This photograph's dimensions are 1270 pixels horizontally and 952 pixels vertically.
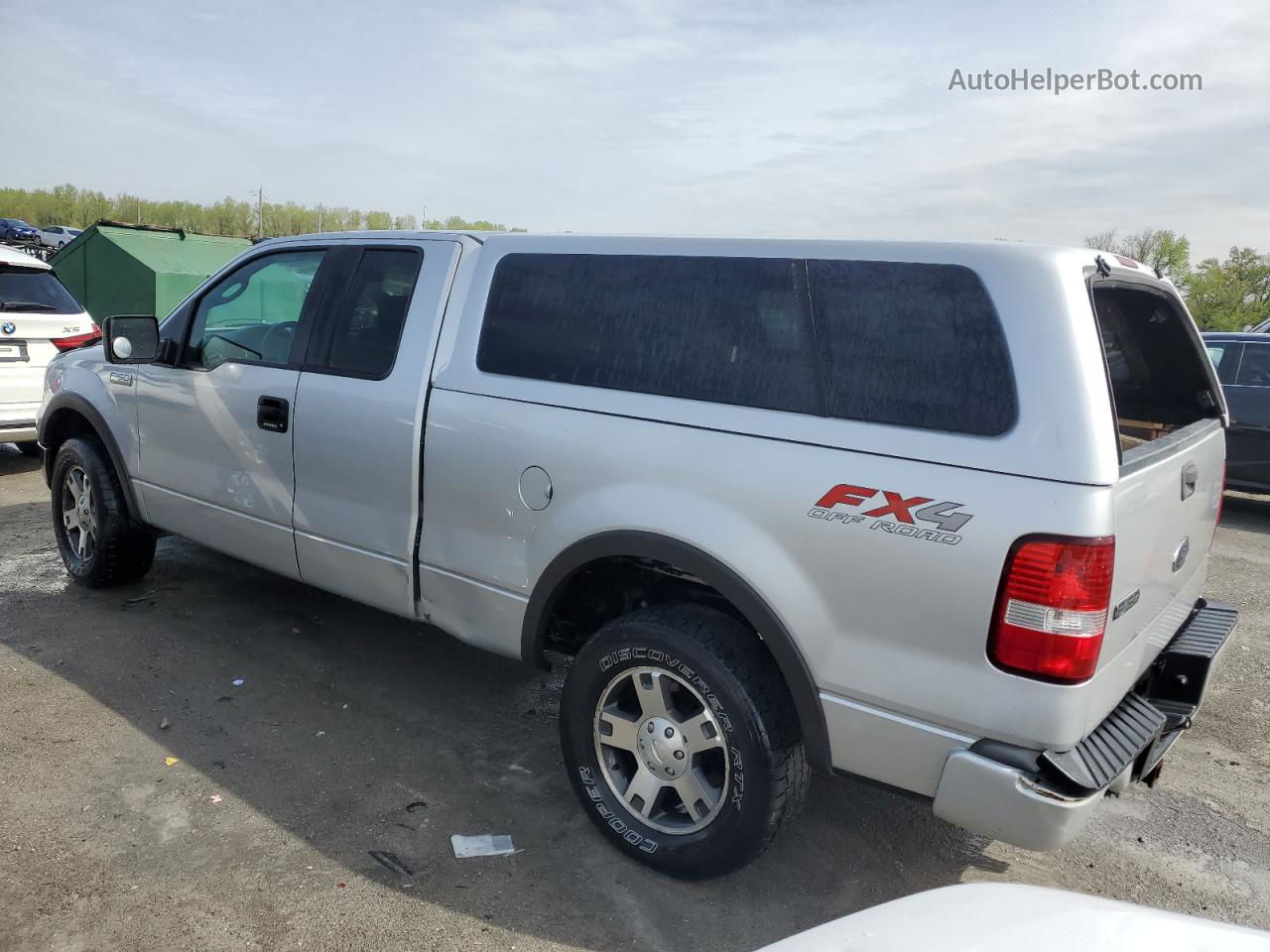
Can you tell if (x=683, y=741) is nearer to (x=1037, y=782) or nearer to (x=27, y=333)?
(x=1037, y=782)

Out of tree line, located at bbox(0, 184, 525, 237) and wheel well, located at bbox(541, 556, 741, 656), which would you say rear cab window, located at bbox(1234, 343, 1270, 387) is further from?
tree line, located at bbox(0, 184, 525, 237)

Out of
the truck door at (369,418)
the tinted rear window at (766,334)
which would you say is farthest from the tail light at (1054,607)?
the truck door at (369,418)

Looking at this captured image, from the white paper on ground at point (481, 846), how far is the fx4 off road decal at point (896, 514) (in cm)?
148

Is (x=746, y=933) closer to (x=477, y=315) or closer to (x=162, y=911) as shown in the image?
(x=162, y=911)

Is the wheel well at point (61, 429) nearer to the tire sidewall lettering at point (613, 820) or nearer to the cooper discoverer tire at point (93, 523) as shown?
the cooper discoverer tire at point (93, 523)

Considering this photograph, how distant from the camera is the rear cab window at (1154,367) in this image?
3.41 m

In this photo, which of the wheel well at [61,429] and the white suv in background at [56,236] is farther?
the white suv in background at [56,236]

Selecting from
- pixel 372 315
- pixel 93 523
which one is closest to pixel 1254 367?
pixel 372 315

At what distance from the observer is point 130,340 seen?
450cm

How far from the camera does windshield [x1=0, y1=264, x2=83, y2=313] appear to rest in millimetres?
7422

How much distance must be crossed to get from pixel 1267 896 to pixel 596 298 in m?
2.82

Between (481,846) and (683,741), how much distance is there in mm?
767

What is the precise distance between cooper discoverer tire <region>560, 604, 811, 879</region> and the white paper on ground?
0.27m

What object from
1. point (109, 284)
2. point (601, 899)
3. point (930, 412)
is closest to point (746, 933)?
point (601, 899)
